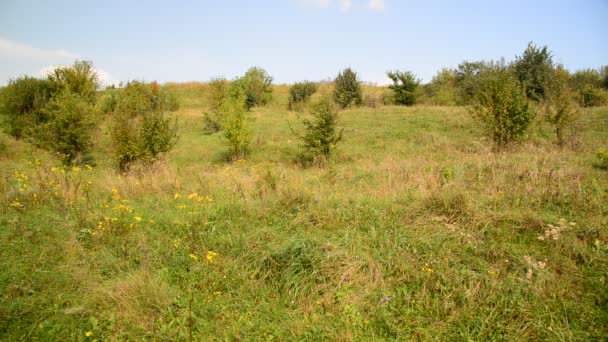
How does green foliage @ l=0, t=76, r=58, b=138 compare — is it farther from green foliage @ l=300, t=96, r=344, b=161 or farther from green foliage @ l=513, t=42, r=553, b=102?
green foliage @ l=513, t=42, r=553, b=102

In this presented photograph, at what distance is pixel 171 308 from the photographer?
9.98 feet

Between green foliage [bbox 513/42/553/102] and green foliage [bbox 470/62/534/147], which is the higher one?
green foliage [bbox 513/42/553/102]

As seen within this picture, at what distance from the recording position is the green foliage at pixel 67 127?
1149 cm

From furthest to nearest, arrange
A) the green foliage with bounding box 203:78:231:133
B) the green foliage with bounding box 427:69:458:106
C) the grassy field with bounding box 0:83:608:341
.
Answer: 1. the green foliage with bounding box 427:69:458:106
2. the green foliage with bounding box 203:78:231:133
3. the grassy field with bounding box 0:83:608:341

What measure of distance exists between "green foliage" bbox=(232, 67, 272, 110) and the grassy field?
58.2ft

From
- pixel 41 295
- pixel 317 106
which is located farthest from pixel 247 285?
pixel 317 106

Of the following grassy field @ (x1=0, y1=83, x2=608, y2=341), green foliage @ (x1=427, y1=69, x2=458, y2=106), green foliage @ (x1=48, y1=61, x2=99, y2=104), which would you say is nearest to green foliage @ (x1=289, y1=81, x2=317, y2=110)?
green foliage @ (x1=427, y1=69, x2=458, y2=106)

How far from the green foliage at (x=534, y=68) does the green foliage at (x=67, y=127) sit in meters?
22.3

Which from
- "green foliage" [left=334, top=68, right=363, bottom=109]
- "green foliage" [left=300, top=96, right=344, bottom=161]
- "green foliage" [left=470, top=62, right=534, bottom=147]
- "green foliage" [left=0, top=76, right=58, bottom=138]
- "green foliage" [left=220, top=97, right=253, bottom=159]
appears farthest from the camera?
"green foliage" [left=334, top=68, right=363, bottom=109]

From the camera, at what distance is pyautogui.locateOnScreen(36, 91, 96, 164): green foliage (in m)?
11.5

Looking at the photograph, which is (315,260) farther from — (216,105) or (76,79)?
(76,79)

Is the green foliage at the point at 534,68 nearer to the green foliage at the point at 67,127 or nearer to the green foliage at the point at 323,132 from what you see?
the green foliage at the point at 323,132

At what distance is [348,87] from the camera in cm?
2305

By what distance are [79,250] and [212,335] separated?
2217 millimetres
